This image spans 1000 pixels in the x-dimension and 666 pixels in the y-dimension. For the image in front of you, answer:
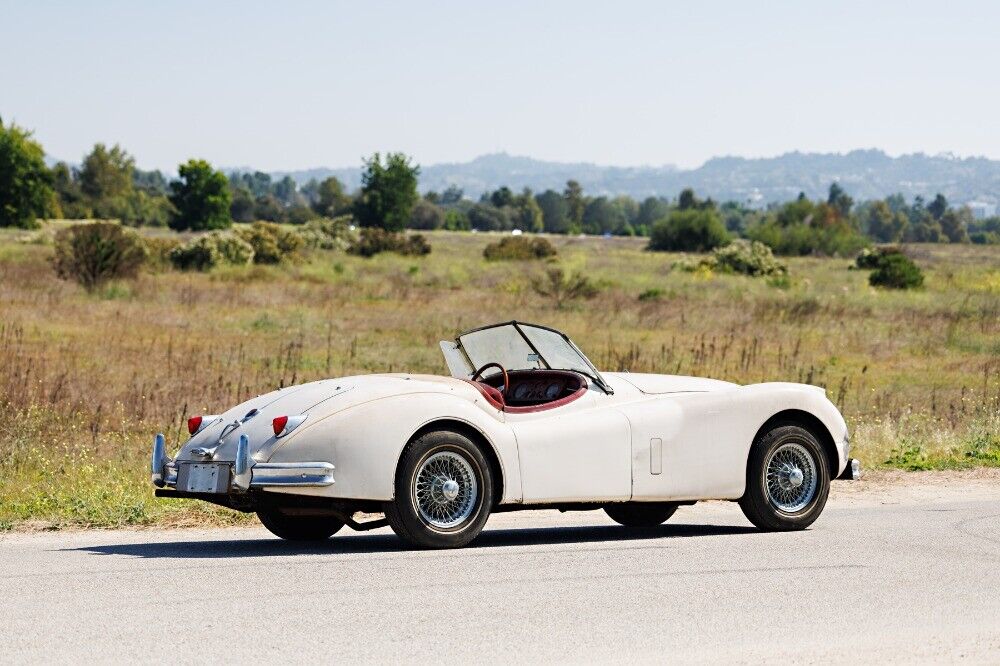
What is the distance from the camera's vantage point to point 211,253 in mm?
58594

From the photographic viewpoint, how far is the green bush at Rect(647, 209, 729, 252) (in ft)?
348

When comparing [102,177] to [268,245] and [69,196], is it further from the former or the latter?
[268,245]

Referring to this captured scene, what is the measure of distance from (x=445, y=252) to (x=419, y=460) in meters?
78.7

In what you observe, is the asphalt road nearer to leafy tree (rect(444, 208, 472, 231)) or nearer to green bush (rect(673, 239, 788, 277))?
green bush (rect(673, 239, 788, 277))

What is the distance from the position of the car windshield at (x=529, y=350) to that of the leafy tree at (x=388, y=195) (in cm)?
11322

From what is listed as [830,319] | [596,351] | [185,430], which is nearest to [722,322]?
[830,319]

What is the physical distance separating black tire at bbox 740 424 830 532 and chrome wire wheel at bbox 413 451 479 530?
218cm

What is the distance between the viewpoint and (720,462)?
10.4m

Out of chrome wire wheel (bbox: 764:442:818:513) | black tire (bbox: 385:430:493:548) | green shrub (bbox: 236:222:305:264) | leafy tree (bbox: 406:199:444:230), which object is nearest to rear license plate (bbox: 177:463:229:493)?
black tire (bbox: 385:430:493:548)

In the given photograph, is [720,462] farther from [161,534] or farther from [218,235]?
[218,235]

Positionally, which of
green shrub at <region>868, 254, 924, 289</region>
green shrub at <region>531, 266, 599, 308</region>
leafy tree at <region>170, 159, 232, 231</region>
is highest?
leafy tree at <region>170, 159, 232, 231</region>

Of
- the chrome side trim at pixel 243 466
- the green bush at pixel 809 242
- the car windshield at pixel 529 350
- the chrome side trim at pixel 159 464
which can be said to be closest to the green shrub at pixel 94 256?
the car windshield at pixel 529 350

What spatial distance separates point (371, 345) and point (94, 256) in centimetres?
1634

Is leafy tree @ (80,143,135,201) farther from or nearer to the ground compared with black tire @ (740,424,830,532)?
farther from the ground
